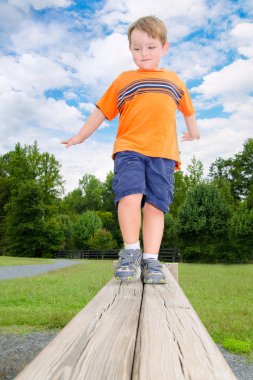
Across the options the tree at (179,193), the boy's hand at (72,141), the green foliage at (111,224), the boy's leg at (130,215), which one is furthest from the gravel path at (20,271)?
the green foliage at (111,224)

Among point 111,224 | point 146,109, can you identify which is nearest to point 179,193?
point 111,224

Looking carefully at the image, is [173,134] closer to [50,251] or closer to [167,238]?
[167,238]

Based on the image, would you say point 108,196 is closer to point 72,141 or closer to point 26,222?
point 26,222

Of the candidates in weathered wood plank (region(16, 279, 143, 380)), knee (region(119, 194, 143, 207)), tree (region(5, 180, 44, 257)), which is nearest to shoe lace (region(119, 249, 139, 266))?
knee (region(119, 194, 143, 207))

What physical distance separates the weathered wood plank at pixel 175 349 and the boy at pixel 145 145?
1420 millimetres

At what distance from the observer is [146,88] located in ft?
12.2

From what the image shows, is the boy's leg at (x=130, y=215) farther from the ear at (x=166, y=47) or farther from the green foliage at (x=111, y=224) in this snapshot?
the green foliage at (x=111, y=224)

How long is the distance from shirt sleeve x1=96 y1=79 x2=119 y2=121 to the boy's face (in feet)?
1.02

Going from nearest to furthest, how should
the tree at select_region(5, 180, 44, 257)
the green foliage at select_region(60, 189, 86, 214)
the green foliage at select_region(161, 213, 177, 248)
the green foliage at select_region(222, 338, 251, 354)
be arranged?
the green foliage at select_region(222, 338, 251, 354) → the green foliage at select_region(161, 213, 177, 248) → the tree at select_region(5, 180, 44, 257) → the green foliage at select_region(60, 189, 86, 214)

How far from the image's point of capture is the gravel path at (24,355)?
4566mm

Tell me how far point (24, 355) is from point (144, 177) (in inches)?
113

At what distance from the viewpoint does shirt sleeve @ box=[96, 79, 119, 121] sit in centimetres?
391

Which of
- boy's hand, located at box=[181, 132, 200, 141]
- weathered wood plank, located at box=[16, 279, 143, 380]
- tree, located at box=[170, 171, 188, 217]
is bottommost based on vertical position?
weathered wood plank, located at box=[16, 279, 143, 380]

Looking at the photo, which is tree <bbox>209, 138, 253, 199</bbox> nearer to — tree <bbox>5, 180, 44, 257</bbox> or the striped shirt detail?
tree <bbox>5, 180, 44, 257</bbox>
